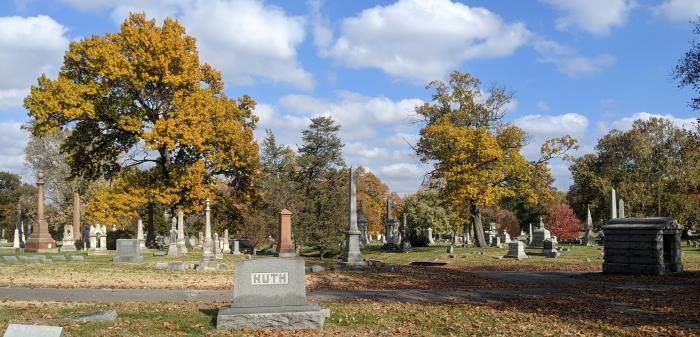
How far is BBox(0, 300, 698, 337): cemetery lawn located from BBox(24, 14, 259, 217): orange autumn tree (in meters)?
20.8

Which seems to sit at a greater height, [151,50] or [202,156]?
[151,50]

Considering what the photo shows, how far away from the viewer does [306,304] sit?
933cm

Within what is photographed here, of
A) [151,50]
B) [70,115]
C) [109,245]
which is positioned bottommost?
[109,245]

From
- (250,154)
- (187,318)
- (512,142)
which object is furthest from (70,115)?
(512,142)

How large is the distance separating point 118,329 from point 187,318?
1.28m

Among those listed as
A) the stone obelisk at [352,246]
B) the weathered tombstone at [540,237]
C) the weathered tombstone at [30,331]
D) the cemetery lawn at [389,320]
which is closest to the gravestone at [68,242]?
the stone obelisk at [352,246]

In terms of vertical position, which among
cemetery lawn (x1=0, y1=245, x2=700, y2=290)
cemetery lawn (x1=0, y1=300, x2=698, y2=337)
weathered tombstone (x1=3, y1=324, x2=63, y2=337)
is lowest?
cemetery lawn (x1=0, y1=245, x2=700, y2=290)

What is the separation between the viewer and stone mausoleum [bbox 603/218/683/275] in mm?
19328

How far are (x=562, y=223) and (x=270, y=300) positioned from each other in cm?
5188

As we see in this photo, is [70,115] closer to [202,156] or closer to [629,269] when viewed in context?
[202,156]

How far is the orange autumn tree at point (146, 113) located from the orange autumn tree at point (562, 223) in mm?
34452

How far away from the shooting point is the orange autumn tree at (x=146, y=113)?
30.9 meters

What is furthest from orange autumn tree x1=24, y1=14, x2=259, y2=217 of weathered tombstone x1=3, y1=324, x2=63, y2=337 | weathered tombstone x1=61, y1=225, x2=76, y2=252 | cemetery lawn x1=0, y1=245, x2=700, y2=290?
weathered tombstone x1=3, y1=324, x2=63, y2=337

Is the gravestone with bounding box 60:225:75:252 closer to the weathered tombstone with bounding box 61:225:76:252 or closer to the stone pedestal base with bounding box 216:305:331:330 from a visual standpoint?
the weathered tombstone with bounding box 61:225:76:252
